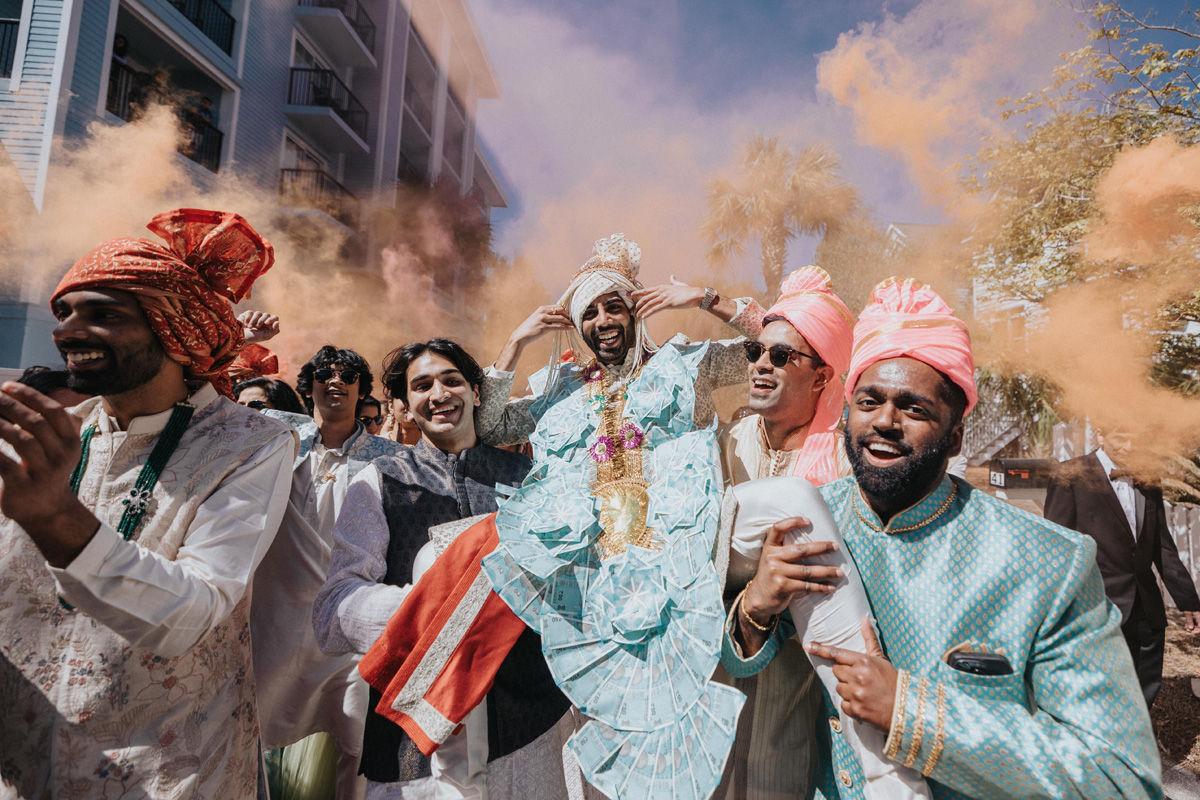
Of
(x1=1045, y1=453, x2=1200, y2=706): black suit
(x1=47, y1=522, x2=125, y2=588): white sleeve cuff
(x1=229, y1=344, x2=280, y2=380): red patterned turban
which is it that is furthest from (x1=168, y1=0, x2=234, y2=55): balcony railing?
(x1=1045, y1=453, x2=1200, y2=706): black suit

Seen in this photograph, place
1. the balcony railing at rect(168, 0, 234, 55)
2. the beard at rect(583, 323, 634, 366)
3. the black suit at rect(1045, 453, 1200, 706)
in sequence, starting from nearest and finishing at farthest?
the beard at rect(583, 323, 634, 366), the black suit at rect(1045, 453, 1200, 706), the balcony railing at rect(168, 0, 234, 55)

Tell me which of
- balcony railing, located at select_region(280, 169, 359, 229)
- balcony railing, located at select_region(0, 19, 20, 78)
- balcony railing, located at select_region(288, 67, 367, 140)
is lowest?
balcony railing, located at select_region(0, 19, 20, 78)

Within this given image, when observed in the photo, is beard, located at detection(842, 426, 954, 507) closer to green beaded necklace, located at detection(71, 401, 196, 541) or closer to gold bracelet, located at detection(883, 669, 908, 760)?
gold bracelet, located at detection(883, 669, 908, 760)

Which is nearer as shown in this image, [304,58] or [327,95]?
[327,95]

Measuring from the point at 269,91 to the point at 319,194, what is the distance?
123 inches

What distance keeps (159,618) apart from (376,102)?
22.7 m

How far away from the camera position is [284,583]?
8.25 feet

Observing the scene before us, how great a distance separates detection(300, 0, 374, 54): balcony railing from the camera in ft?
59.3

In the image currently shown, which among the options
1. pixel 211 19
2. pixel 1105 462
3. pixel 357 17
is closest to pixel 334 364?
pixel 1105 462

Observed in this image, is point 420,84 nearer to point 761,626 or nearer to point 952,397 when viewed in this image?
point 952,397

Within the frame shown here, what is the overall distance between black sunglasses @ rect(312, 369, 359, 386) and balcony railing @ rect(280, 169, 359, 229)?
14690 mm

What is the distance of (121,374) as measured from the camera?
1.93 metres

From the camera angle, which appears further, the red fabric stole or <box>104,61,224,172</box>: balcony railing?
<box>104,61,224,172</box>: balcony railing

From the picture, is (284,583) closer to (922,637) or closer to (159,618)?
(159,618)
